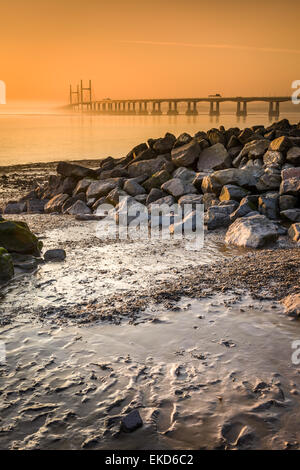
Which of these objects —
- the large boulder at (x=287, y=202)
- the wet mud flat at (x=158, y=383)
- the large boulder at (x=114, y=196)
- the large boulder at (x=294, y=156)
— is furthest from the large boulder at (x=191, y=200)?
the wet mud flat at (x=158, y=383)

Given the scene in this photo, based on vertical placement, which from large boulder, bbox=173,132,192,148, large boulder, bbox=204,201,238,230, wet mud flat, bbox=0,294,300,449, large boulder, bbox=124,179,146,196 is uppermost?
large boulder, bbox=173,132,192,148

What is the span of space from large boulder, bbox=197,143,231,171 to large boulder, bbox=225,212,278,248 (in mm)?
5548

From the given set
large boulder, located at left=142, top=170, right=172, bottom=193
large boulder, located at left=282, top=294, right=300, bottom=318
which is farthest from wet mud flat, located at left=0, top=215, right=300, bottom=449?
large boulder, located at left=142, top=170, right=172, bottom=193

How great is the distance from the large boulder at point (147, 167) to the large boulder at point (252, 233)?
20.9 ft

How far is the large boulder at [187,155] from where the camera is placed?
1596 cm

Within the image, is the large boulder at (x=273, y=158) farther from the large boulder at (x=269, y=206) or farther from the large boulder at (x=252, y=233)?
the large boulder at (x=252, y=233)

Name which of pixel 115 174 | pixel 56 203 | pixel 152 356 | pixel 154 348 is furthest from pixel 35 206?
pixel 152 356

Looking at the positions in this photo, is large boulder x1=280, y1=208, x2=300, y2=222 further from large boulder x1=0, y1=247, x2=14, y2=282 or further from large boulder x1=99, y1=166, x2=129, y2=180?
large boulder x1=0, y1=247, x2=14, y2=282

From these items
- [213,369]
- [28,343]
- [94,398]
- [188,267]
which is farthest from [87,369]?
[188,267]

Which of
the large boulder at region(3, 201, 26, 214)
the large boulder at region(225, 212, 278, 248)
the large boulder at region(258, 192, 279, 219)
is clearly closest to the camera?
the large boulder at region(225, 212, 278, 248)

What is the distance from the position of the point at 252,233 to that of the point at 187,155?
698 cm

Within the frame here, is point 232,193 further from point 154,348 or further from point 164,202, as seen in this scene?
point 154,348

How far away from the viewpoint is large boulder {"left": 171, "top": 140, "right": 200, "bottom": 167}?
1596cm

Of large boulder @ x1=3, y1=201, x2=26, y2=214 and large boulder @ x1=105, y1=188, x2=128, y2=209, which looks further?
large boulder @ x1=3, y1=201, x2=26, y2=214
